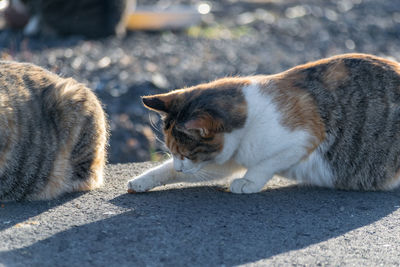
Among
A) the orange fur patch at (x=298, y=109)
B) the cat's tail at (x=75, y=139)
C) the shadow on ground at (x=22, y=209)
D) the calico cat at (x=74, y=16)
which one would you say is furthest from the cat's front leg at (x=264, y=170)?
the calico cat at (x=74, y=16)

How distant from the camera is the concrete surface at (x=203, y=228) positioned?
10.3ft

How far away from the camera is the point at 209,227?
351 centimetres

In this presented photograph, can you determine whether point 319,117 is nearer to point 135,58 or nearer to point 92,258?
point 92,258

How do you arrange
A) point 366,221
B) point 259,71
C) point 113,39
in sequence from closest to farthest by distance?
point 366,221 < point 259,71 < point 113,39

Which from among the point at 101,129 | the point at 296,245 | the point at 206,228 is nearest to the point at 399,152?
the point at 296,245

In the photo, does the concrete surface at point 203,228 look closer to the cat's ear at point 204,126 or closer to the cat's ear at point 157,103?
the cat's ear at point 204,126

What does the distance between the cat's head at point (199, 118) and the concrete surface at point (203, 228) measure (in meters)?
0.30

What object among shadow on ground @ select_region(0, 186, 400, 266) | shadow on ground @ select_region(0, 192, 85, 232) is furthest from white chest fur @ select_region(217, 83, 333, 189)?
shadow on ground @ select_region(0, 192, 85, 232)

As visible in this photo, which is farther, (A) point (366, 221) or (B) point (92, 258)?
(A) point (366, 221)

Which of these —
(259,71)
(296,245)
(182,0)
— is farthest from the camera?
(182,0)

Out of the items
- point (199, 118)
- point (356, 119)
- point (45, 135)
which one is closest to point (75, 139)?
point (45, 135)

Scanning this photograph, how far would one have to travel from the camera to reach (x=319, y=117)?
13.5ft

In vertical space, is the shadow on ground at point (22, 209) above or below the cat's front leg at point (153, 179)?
above

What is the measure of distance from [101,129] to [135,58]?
162 inches
